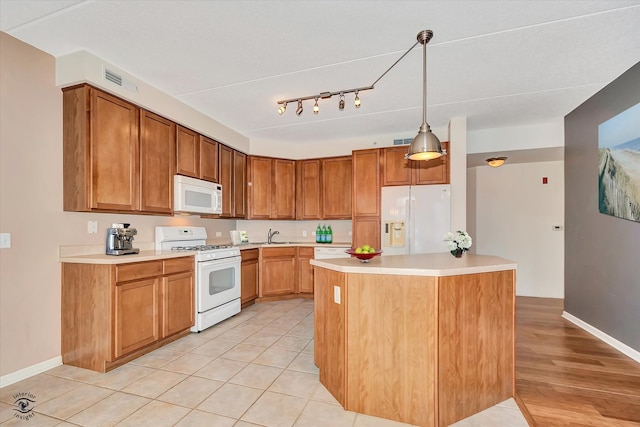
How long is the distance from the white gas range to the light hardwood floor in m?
3.10

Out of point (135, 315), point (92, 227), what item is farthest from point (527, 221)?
point (92, 227)

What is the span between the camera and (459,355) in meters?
1.88

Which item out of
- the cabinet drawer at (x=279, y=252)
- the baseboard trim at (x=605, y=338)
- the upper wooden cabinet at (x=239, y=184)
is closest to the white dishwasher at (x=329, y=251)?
the cabinet drawer at (x=279, y=252)

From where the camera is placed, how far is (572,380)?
2.36m

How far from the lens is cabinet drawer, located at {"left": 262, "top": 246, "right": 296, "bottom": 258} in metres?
4.75

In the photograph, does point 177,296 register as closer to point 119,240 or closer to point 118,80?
point 119,240

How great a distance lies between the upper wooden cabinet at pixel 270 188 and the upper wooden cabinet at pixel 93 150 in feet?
7.41

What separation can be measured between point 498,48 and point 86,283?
400 centimetres

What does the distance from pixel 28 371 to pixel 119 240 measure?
119 centimetres

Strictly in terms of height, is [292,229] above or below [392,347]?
above

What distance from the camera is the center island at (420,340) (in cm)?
180

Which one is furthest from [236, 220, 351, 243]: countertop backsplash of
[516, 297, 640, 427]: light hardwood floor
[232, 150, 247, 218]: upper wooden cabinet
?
[516, 297, 640, 427]: light hardwood floor

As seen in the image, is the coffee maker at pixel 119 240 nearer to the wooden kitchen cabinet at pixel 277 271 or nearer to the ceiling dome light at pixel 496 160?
the wooden kitchen cabinet at pixel 277 271

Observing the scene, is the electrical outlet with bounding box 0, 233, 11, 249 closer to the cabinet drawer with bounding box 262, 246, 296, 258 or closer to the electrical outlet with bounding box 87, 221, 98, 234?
the electrical outlet with bounding box 87, 221, 98, 234
